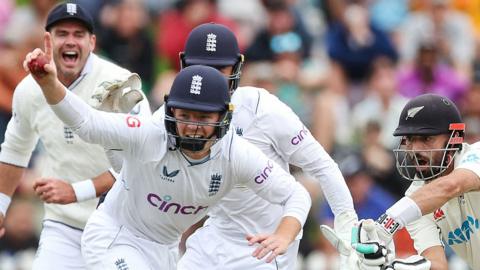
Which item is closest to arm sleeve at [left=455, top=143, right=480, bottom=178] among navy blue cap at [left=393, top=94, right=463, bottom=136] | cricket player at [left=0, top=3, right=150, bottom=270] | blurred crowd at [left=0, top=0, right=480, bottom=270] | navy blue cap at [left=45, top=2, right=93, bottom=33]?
navy blue cap at [left=393, top=94, right=463, bottom=136]

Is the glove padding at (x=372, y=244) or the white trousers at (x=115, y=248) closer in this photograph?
the glove padding at (x=372, y=244)

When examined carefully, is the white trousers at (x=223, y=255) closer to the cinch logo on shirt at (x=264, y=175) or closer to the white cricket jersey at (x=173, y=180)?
the white cricket jersey at (x=173, y=180)

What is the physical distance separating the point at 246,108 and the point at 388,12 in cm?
758

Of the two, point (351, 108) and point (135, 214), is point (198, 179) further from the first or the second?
point (351, 108)

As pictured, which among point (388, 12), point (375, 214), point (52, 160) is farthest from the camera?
point (388, 12)

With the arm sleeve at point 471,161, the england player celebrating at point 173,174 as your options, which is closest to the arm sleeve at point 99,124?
the england player celebrating at point 173,174

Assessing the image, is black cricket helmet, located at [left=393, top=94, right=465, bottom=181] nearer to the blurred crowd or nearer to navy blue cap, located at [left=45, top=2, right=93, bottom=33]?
navy blue cap, located at [left=45, top=2, right=93, bottom=33]

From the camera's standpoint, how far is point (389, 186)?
502 inches

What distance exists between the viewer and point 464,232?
7.84 m

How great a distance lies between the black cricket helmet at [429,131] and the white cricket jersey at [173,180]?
675 mm

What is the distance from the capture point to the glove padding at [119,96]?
8.06 meters

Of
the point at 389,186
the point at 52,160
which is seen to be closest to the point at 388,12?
the point at 389,186

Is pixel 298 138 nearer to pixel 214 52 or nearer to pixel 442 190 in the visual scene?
pixel 214 52

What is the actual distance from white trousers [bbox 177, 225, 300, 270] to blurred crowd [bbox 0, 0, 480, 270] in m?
3.92
